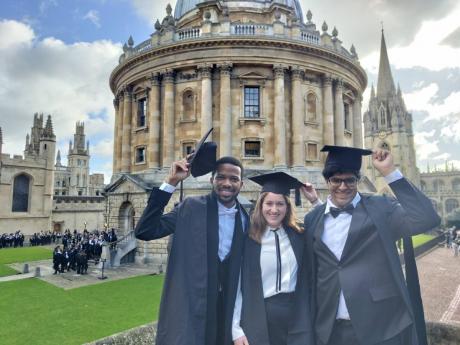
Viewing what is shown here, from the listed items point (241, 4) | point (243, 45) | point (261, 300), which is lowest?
point (261, 300)

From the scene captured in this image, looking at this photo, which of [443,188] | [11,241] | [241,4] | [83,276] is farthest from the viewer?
[443,188]

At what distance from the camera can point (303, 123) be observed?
84.8 feet

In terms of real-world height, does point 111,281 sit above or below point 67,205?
below

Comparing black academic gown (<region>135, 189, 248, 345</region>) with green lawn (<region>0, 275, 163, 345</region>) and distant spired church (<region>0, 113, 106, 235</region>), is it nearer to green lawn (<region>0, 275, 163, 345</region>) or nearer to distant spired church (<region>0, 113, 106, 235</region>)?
green lawn (<region>0, 275, 163, 345</region>)

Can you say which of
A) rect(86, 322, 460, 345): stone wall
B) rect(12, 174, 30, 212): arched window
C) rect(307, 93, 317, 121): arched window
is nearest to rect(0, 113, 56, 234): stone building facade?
rect(12, 174, 30, 212): arched window

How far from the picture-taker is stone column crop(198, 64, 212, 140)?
2469 centimetres

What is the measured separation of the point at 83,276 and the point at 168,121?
12.4m

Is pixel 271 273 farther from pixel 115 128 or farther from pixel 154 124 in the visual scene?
pixel 115 128

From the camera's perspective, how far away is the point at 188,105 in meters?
26.4

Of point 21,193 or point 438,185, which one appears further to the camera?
point 438,185

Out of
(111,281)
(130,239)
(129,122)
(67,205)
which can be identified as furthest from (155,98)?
(67,205)

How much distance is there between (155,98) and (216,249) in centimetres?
2420

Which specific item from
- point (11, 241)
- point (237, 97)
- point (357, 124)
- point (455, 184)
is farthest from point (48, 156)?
point (455, 184)

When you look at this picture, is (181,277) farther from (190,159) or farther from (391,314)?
(391,314)
